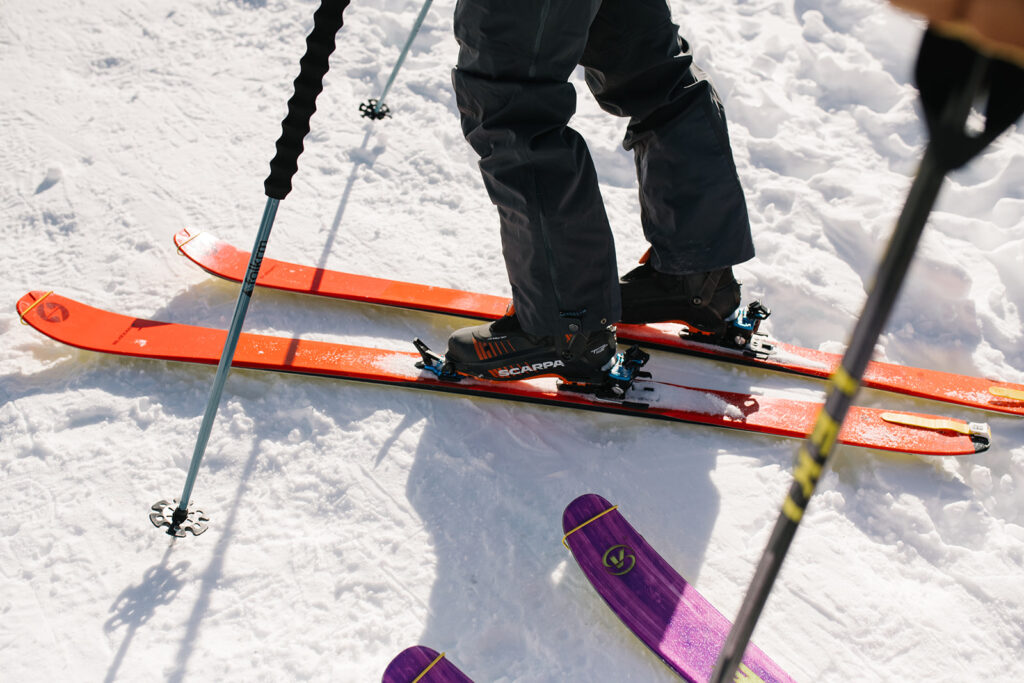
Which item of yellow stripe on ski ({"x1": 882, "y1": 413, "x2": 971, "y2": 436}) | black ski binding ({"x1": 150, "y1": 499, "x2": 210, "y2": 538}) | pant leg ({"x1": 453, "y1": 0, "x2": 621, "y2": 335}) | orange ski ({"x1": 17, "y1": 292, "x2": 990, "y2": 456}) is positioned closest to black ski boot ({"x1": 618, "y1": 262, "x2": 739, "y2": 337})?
orange ski ({"x1": 17, "y1": 292, "x2": 990, "y2": 456})

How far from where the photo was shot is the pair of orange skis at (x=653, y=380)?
86.0 inches

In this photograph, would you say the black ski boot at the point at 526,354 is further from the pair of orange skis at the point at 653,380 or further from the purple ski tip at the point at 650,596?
the purple ski tip at the point at 650,596

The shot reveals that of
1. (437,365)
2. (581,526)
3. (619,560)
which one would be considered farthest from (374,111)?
(619,560)

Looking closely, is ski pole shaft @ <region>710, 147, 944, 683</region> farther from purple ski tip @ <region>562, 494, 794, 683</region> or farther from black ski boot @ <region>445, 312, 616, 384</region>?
black ski boot @ <region>445, 312, 616, 384</region>

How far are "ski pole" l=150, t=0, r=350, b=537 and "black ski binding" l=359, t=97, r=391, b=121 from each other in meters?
1.83

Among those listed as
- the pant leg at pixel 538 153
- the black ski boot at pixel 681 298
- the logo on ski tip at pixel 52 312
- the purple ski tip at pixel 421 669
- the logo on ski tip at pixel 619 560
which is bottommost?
the purple ski tip at pixel 421 669

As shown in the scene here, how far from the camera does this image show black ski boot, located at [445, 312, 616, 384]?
6.97ft

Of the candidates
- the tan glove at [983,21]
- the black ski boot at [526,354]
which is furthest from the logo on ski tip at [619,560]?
the tan glove at [983,21]

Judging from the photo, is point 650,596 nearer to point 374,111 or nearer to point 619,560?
point 619,560

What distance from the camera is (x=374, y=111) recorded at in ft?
11.0

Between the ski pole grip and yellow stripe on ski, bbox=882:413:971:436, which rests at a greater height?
the ski pole grip

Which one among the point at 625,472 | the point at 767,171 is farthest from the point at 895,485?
the point at 767,171

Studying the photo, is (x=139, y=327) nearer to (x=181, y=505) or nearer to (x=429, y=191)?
(x=181, y=505)

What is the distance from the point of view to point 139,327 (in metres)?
2.30
